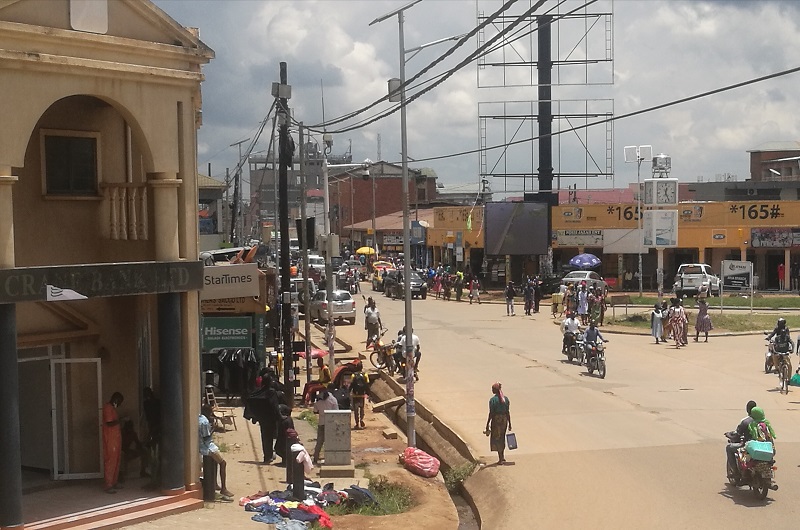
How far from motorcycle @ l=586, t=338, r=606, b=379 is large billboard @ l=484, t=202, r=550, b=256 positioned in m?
32.6

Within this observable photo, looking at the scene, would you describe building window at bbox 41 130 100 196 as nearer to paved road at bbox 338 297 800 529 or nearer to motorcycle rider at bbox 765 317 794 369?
paved road at bbox 338 297 800 529

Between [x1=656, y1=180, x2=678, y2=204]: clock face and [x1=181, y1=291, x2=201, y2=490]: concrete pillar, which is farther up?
[x1=656, y1=180, x2=678, y2=204]: clock face

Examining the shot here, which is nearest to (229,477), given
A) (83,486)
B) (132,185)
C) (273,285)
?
(83,486)

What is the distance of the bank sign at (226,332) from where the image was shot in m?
25.5

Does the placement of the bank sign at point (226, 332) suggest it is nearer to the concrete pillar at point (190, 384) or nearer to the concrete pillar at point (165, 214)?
the concrete pillar at point (190, 384)

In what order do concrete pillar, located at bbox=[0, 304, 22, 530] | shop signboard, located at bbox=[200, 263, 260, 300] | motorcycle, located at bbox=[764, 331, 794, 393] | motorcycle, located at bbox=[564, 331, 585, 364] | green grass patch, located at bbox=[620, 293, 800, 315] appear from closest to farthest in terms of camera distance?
concrete pillar, located at bbox=[0, 304, 22, 530]
shop signboard, located at bbox=[200, 263, 260, 300]
motorcycle, located at bbox=[764, 331, 794, 393]
motorcycle, located at bbox=[564, 331, 585, 364]
green grass patch, located at bbox=[620, 293, 800, 315]

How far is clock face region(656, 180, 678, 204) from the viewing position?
1710 inches

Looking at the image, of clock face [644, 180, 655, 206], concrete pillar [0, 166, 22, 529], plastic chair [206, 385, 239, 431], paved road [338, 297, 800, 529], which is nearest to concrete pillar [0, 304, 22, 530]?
concrete pillar [0, 166, 22, 529]

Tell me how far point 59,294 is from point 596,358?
55.5ft

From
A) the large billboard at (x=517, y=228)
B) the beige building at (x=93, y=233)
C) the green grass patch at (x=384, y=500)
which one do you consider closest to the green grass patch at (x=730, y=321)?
the large billboard at (x=517, y=228)

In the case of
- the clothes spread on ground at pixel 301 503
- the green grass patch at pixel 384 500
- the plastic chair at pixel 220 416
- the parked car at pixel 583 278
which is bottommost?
the green grass patch at pixel 384 500

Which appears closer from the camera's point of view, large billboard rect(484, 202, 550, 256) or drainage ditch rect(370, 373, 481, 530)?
drainage ditch rect(370, 373, 481, 530)

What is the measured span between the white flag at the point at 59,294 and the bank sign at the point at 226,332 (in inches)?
481

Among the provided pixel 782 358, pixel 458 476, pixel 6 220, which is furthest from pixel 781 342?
pixel 6 220
